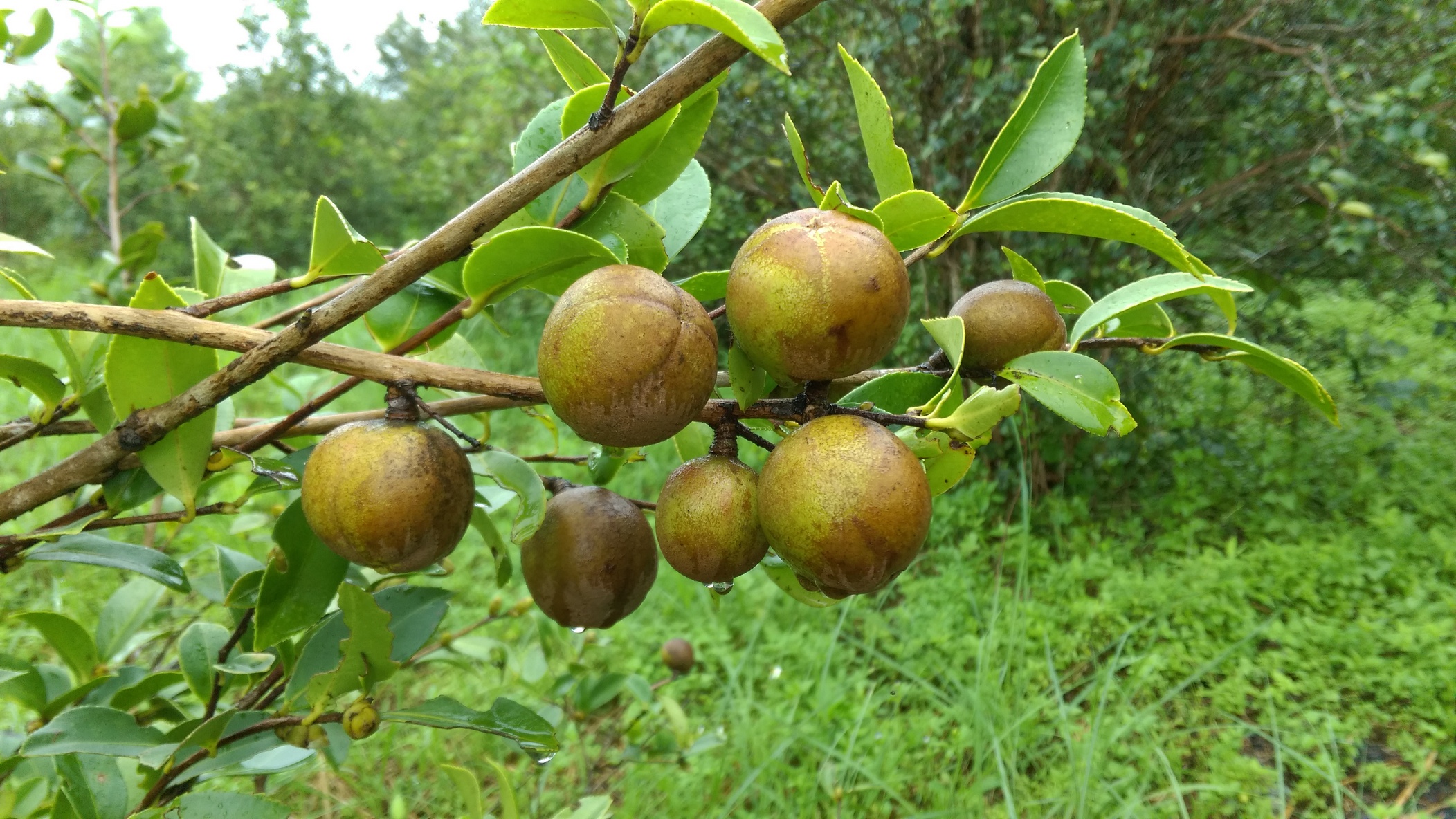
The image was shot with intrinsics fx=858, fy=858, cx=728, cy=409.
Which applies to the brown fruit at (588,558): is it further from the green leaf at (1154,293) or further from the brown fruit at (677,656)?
the brown fruit at (677,656)

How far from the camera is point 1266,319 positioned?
12.8 feet

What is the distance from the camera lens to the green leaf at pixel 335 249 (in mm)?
854

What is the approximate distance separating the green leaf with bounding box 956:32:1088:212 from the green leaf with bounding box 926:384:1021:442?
0.22 meters

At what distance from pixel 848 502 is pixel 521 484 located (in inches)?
14.4

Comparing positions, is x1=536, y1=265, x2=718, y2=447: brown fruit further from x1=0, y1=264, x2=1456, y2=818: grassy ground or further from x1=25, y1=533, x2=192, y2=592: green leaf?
x1=0, y1=264, x2=1456, y2=818: grassy ground

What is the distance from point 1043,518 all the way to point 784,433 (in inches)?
125

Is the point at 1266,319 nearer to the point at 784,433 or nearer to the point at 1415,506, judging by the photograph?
the point at 1415,506

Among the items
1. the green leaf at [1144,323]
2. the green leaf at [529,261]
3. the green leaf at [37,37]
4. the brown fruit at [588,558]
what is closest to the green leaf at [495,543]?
the brown fruit at [588,558]

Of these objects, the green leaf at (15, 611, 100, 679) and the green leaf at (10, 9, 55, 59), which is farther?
the green leaf at (10, 9, 55, 59)

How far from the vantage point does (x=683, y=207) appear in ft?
3.37

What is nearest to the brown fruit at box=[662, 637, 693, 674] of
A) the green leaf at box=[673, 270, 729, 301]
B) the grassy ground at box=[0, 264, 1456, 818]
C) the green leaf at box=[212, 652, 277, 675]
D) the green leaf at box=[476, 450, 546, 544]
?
the grassy ground at box=[0, 264, 1456, 818]

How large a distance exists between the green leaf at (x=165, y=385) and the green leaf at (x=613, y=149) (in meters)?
0.41

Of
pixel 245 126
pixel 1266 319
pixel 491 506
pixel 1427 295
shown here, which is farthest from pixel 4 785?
pixel 245 126

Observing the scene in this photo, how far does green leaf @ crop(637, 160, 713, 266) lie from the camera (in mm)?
1005
